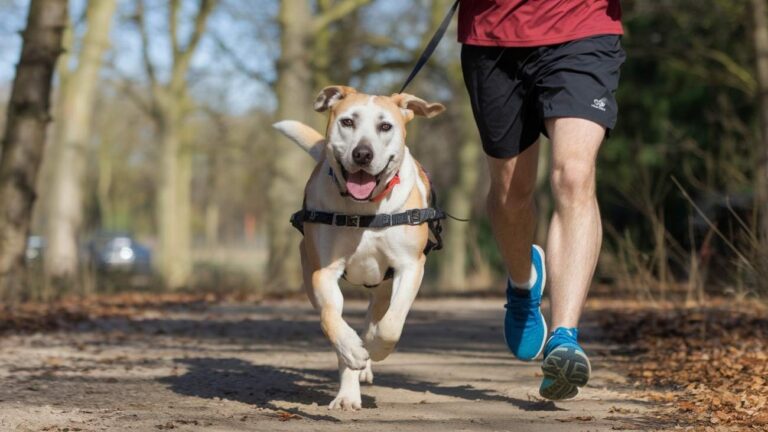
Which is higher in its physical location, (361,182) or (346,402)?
(361,182)

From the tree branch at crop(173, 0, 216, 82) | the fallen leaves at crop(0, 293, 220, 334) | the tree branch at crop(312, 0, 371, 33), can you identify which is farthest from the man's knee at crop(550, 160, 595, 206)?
the tree branch at crop(173, 0, 216, 82)

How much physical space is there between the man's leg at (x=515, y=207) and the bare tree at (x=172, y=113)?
18388 millimetres

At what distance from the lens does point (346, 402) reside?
14.9ft

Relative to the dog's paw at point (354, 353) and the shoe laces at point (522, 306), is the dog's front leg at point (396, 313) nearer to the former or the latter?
the dog's paw at point (354, 353)

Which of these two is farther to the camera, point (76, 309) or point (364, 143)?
point (76, 309)

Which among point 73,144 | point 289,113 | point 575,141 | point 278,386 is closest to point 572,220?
point 575,141

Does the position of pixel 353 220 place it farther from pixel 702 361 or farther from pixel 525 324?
pixel 702 361

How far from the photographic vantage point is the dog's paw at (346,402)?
14.9 feet

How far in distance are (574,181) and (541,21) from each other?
0.70 m

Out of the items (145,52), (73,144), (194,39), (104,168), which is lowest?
(73,144)

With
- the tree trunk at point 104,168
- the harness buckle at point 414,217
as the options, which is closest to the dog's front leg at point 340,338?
the harness buckle at point 414,217

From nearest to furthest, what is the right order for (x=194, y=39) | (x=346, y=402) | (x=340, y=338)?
(x=340, y=338), (x=346, y=402), (x=194, y=39)

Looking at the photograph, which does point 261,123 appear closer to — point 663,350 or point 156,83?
point 156,83

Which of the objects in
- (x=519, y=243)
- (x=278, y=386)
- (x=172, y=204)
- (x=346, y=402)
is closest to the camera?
(x=346, y=402)
